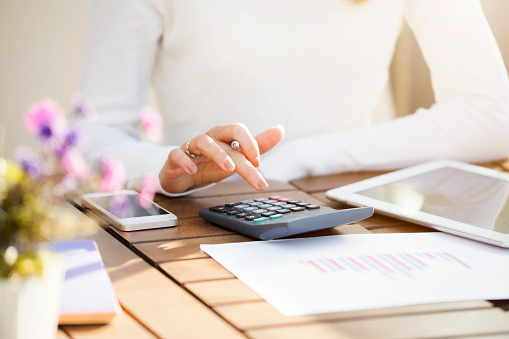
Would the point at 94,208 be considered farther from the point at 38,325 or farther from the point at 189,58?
the point at 189,58

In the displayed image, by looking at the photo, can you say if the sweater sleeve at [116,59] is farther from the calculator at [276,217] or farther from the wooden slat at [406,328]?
the wooden slat at [406,328]

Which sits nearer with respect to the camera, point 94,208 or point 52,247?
point 52,247

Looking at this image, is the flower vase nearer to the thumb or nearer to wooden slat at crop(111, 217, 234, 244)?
wooden slat at crop(111, 217, 234, 244)

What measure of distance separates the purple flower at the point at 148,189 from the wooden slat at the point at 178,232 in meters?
0.10

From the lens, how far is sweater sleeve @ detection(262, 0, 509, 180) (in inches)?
52.1

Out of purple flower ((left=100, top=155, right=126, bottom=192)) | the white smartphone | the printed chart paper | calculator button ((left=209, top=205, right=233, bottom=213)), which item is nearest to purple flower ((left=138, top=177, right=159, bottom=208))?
the white smartphone

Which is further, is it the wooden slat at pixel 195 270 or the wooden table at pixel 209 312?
the wooden slat at pixel 195 270

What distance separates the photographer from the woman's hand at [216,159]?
0.95m

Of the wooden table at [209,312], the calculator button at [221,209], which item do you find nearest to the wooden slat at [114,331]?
the wooden table at [209,312]

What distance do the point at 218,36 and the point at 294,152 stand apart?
0.35 metres

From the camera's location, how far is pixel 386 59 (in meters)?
1.67

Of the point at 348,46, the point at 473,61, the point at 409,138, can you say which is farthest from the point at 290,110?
the point at 473,61

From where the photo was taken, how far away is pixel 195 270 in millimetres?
705

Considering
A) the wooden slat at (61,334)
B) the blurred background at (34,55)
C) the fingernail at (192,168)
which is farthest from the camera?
the blurred background at (34,55)
